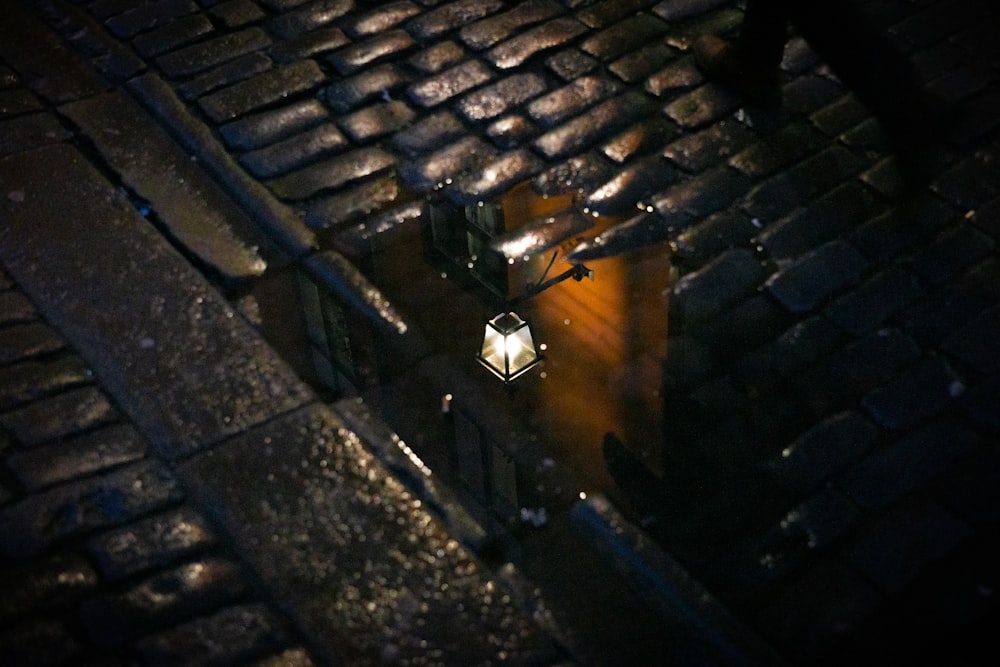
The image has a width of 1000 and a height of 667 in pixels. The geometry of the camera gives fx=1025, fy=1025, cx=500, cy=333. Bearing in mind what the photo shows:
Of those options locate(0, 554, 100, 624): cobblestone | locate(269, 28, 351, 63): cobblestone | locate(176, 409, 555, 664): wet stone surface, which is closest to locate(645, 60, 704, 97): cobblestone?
locate(269, 28, 351, 63): cobblestone

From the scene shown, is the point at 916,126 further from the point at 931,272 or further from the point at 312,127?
the point at 312,127

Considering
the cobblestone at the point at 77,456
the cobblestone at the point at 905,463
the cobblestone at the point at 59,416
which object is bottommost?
the cobblestone at the point at 905,463

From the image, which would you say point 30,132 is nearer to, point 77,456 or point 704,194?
point 77,456

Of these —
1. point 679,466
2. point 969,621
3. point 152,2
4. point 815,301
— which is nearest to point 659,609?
point 679,466

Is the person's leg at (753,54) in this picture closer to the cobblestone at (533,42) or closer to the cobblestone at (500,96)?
the cobblestone at (533,42)

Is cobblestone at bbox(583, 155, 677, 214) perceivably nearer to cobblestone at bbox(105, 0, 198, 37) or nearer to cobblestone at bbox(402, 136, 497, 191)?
cobblestone at bbox(402, 136, 497, 191)

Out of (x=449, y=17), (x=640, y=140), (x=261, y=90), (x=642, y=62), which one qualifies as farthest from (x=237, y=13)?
(x=640, y=140)

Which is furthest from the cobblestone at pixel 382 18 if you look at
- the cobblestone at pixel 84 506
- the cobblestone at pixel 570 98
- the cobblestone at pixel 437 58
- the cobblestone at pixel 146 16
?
the cobblestone at pixel 84 506
